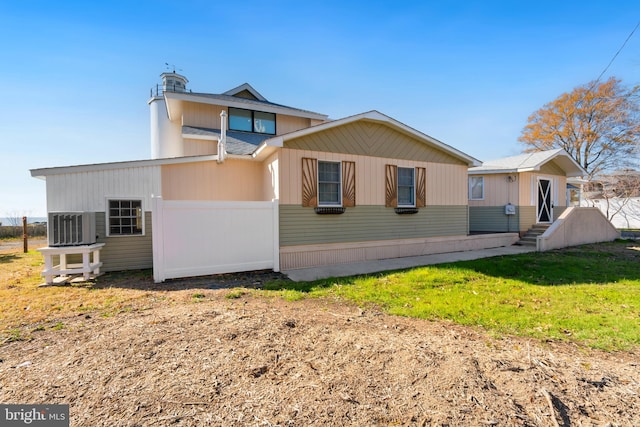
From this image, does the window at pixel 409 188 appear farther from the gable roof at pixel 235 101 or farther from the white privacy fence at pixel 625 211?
the white privacy fence at pixel 625 211

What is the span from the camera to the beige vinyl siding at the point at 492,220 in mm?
12336

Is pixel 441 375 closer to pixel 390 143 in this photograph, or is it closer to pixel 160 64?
pixel 390 143

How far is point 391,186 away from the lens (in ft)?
30.5

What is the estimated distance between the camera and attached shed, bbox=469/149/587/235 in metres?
12.2

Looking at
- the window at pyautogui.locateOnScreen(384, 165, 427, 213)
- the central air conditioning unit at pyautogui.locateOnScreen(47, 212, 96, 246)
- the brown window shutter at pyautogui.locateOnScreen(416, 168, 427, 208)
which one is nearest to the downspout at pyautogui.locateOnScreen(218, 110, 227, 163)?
the central air conditioning unit at pyautogui.locateOnScreen(47, 212, 96, 246)

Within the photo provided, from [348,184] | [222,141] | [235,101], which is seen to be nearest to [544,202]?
[348,184]

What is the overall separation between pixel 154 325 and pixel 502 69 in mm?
13296

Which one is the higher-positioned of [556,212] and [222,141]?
[222,141]

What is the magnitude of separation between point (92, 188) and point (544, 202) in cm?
1757

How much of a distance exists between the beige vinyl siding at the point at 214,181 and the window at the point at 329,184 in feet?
5.54

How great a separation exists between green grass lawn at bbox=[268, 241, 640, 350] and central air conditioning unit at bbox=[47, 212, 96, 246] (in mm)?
4816

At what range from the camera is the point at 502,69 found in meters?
10.5

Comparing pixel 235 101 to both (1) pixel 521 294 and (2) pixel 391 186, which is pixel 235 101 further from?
(1) pixel 521 294

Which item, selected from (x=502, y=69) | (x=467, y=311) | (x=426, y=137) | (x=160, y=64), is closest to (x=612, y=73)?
(x=502, y=69)
